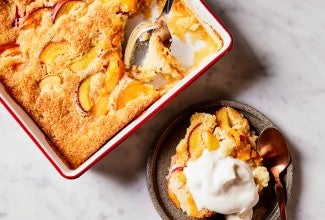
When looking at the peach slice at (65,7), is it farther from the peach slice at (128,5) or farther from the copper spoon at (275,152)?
the copper spoon at (275,152)

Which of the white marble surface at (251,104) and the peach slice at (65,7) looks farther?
the white marble surface at (251,104)

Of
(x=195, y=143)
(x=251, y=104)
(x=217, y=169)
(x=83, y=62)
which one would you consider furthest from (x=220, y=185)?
(x=83, y=62)

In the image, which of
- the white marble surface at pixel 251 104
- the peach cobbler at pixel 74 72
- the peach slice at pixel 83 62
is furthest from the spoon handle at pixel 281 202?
the peach slice at pixel 83 62

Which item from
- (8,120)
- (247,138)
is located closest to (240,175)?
(247,138)

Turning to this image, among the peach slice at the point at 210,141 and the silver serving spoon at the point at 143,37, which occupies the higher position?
the silver serving spoon at the point at 143,37

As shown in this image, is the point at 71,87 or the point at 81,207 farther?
the point at 81,207

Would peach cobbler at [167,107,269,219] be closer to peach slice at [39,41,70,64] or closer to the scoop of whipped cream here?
the scoop of whipped cream

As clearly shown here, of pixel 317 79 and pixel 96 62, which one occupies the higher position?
pixel 96 62

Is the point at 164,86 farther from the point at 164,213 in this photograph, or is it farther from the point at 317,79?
the point at 317,79
